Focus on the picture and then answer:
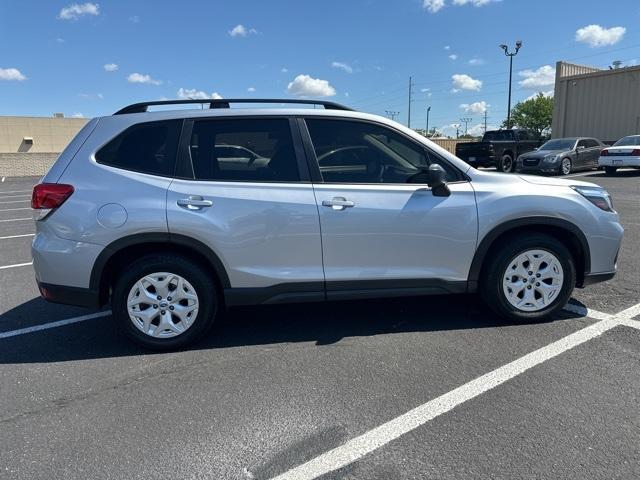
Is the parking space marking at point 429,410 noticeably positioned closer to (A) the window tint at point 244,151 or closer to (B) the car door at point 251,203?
(B) the car door at point 251,203

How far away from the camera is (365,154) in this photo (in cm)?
401

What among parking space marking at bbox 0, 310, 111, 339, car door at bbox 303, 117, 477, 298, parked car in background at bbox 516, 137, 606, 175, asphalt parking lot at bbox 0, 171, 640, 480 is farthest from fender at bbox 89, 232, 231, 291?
parked car in background at bbox 516, 137, 606, 175

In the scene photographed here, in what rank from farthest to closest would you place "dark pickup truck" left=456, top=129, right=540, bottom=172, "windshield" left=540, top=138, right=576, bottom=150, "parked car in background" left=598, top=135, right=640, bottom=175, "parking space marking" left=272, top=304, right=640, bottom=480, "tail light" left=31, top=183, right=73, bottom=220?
"dark pickup truck" left=456, top=129, right=540, bottom=172 → "windshield" left=540, top=138, right=576, bottom=150 → "parked car in background" left=598, top=135, right=640, bottom=175 → "tail light" left=31, top=183, right=73, bottom=220 → "parking space marking" left=272, top=304, right=640, bottom=480

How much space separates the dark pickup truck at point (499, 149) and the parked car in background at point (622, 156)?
3.40 meters

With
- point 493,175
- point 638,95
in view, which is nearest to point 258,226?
point 493,175

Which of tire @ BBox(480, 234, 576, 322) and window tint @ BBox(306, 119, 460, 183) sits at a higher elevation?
window tint @ BBox(306, 119, 460, 183)

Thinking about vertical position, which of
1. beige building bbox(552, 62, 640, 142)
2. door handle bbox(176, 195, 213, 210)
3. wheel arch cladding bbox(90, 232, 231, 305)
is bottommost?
wheel arch cladding bbox(90, 232, 231, 305)

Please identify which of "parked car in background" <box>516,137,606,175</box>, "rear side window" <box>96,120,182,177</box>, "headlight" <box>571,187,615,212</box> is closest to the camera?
"rear side window" <box>96,120,182,177</box>

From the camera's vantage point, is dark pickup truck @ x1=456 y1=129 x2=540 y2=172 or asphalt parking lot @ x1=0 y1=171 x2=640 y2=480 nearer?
asphalt parking lot @ x1=0 y1=171 x2=640 y2=480

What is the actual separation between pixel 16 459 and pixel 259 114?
108 inches

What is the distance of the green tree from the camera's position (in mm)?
87875

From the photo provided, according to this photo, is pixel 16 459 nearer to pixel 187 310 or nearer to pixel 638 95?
pixel 187 310

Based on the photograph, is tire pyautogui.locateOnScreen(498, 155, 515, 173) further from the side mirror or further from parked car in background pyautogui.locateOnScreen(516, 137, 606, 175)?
the side mirror

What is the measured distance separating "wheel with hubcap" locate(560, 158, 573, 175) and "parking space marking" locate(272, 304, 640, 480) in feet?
50.9
